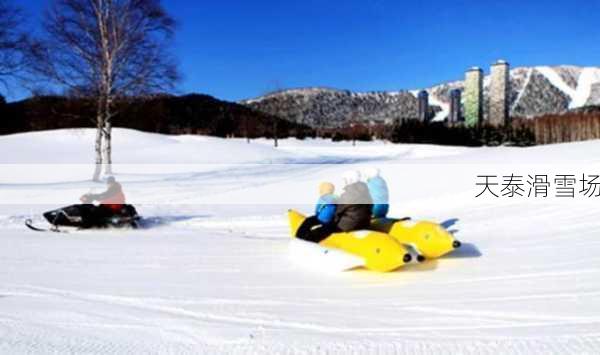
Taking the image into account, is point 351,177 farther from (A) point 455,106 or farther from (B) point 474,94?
(A) point 455,106

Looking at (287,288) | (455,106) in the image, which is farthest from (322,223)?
(455,106)

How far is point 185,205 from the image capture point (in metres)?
14.0

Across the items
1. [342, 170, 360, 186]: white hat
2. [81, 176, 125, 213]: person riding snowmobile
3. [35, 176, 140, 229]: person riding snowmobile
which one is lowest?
[35, 176, 140, 229]: person riding snowmobile

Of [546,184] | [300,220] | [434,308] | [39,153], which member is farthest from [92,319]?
[39,153]

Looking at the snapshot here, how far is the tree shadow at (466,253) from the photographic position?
7113 millimetres

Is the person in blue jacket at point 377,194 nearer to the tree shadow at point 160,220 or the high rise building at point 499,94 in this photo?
the tree shadow at point 160,220

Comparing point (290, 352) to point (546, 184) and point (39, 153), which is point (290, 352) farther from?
point (39, 153)

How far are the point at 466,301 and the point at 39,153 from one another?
86.6 ft

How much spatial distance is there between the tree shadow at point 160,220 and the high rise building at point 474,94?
381 ft

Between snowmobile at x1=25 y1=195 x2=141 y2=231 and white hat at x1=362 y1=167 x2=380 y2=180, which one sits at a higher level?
white hat at x1=362 y1=167 x2=380 y2=180

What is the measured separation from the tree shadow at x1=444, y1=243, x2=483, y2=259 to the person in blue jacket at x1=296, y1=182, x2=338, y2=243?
162 centimetres

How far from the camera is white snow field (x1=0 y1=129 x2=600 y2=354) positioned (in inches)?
157

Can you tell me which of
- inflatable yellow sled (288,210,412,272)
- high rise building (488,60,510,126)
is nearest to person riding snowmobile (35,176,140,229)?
inflatable yellow sled (288,210,412,272)

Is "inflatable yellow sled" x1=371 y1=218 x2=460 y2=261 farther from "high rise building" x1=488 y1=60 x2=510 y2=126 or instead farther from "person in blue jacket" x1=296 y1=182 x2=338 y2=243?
"high rise building" x1=488 y1=60 x2=510 y2=126
